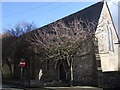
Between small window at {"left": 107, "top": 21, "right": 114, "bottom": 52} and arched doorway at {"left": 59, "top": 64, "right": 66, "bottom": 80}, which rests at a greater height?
small window at {"left": 107, "top": 21, "right": 114, "bottom": 52}

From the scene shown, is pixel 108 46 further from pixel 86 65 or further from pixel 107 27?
pixel 86 65

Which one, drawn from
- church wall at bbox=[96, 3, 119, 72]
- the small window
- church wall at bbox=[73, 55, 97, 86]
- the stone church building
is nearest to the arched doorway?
the stone church building

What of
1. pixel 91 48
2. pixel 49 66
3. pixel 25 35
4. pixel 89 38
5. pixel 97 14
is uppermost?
pixel 97 14

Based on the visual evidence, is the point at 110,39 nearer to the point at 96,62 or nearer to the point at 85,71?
the point at 96,62

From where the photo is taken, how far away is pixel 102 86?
13742 mm

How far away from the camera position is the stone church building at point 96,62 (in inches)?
628

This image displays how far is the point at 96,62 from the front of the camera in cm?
1554

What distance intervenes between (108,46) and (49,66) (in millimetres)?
9356

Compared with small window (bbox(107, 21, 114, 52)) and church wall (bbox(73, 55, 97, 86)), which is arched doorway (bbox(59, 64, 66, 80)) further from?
small window (bbox(107, 21, 114, 52))

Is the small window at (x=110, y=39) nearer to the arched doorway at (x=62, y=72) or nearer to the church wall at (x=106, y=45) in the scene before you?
the church wall at (x=106, y=45)

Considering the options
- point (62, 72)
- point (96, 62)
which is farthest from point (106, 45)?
point (62, 72)

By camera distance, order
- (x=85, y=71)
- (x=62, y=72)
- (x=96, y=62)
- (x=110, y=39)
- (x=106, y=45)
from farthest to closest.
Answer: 1. (x=110, y=39)
2. (x=62, y=72)
3. (x=106, y=45)
4. (x=85, y=71)
5. (x=96, y=62)

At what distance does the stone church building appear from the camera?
52.3 ft

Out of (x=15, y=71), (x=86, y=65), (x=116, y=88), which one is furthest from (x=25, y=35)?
(x=116, y=88)
